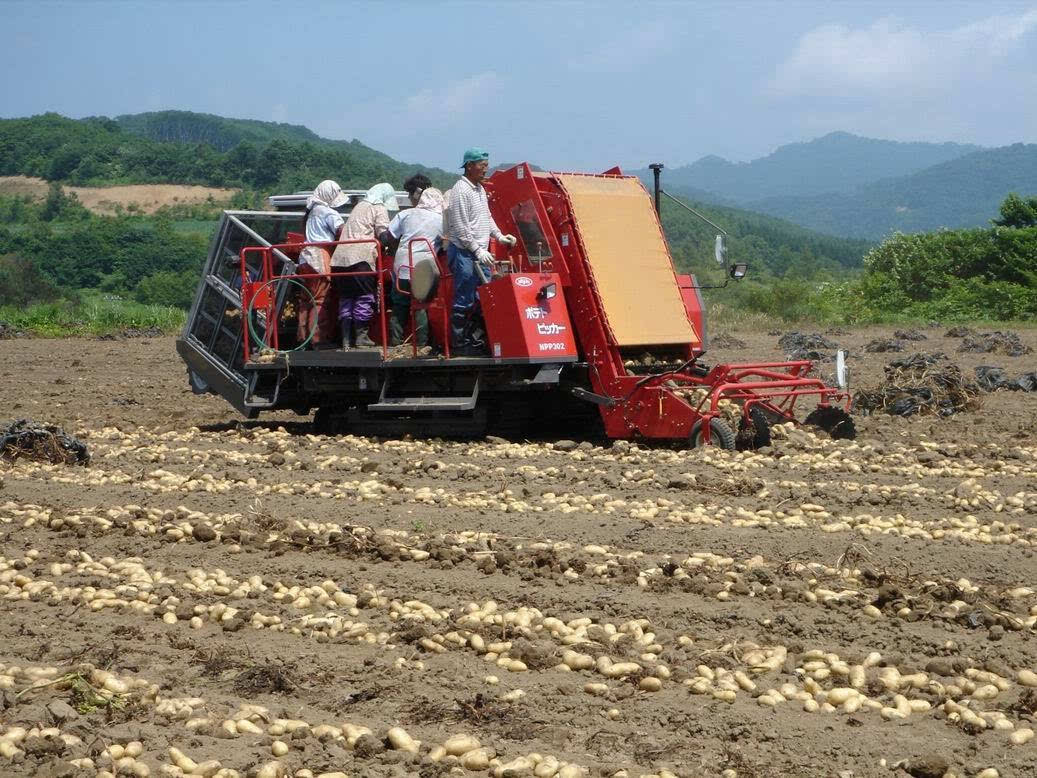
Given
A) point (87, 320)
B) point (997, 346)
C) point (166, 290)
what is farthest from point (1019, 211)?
point (166, 290)

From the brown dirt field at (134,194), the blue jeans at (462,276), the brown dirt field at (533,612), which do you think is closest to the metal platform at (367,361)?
the blue jeans at (462,276)

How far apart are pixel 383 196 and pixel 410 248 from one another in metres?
1.22

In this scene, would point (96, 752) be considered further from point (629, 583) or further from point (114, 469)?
point (114, 469)

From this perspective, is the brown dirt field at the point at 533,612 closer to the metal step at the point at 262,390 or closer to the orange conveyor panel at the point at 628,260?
the orange conveyor panel at the point at 628,260

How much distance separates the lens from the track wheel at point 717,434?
10.2m

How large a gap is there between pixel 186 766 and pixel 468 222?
736 cm

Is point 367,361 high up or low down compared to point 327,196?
down

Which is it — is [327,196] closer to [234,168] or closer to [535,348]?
[535,348]

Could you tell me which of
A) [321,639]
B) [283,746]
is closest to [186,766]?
[283,746]

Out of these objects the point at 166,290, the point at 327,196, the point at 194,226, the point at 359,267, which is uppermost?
the point at 194,226

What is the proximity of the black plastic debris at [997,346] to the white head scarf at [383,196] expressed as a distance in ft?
39.3

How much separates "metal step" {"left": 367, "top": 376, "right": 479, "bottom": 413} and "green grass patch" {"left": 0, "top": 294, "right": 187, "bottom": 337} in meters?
20.4

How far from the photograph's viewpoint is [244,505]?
8.83 m

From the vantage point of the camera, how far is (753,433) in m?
10.4
